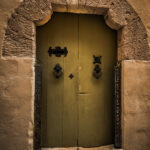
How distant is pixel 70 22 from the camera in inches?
57.7

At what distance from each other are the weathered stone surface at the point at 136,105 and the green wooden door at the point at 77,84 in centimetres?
20

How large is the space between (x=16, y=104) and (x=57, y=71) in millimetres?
540

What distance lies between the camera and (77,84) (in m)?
1.48

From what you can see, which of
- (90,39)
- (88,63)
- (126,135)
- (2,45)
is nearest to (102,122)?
(126,135)

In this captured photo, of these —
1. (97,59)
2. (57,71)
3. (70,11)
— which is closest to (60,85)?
(57,71)

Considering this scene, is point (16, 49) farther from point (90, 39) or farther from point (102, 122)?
point (102, 122)

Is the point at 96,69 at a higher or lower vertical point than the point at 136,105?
higher

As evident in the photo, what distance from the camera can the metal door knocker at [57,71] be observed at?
140cm

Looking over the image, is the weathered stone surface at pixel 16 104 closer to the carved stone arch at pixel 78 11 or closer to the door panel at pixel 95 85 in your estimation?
the carved stone arch at pixel 78 11

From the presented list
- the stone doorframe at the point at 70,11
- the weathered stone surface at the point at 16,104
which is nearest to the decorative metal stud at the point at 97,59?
the stone doorframe at the point at 70,11

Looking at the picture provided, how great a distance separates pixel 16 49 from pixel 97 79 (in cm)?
95

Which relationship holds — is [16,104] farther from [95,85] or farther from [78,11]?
[78,11]

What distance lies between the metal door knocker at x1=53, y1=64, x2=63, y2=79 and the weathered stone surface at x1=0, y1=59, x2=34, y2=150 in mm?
288

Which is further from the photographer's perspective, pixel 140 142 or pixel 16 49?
pixel 140 142
